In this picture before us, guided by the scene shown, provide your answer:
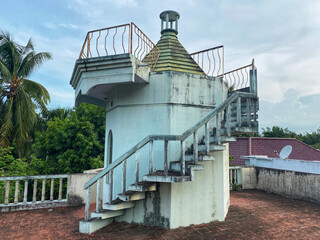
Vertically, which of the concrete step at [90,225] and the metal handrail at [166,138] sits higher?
the metal handrail at [166,138]

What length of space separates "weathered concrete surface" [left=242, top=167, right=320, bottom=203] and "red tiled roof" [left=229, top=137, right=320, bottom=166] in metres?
8.11

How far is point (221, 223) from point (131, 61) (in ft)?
15.4

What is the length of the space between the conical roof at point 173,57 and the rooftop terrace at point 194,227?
4187 millimetres

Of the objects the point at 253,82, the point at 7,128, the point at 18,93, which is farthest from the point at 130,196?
the point at 18,93

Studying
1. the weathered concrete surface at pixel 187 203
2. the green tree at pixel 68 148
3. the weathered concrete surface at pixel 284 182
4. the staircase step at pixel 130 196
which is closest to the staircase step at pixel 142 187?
the staircase step at pixel 130 196

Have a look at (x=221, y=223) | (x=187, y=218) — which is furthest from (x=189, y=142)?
(x=221, y=223)

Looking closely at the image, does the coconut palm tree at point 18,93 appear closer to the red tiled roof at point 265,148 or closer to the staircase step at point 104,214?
the staircase step at point 104,214

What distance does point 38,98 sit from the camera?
1562 cm

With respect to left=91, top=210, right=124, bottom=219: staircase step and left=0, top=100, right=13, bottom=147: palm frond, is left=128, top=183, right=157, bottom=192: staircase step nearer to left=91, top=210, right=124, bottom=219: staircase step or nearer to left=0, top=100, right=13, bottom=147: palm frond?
left=91, top=210, right=124, bottom=219: staircase step

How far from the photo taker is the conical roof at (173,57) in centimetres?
592

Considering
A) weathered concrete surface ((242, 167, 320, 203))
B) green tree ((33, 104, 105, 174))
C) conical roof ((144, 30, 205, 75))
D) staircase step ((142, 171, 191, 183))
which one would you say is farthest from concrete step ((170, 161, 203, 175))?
green tree ((33, 104, 105, 174))

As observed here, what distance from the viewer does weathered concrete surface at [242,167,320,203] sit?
26.3 ft

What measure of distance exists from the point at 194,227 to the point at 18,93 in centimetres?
1515

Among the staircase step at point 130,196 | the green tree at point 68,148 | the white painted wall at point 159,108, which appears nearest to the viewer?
the staircase step at point 130,196
